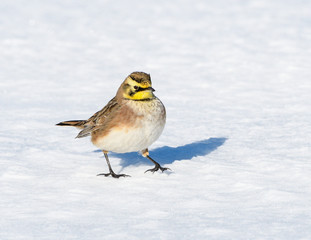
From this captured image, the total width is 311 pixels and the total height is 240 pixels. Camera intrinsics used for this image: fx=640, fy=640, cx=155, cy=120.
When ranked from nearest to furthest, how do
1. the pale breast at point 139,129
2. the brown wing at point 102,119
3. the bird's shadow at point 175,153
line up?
the pale breast at point 139,129
the brown wing at point 102,119
the bird's shadow at point 175,153

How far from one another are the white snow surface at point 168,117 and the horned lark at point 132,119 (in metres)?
0.43

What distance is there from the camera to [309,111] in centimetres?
996

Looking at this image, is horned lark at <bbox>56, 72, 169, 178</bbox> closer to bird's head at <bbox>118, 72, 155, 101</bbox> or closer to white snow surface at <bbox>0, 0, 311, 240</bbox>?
bird's head at <bbox>118, 72, 155, 101</bbox>

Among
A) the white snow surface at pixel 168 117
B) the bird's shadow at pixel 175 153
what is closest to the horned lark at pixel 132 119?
the white snow surface at pixel 168 117

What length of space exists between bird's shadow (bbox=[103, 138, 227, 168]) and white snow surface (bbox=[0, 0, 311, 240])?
25 millimetres

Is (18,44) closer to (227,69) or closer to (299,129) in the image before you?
(227,69)

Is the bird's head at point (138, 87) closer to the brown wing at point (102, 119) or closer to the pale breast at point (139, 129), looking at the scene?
the pale breast at point (139, 129)

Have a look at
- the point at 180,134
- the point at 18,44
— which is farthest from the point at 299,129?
the point at 18,44

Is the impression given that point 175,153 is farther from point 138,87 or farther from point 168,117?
point 168,117

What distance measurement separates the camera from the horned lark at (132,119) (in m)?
6.76

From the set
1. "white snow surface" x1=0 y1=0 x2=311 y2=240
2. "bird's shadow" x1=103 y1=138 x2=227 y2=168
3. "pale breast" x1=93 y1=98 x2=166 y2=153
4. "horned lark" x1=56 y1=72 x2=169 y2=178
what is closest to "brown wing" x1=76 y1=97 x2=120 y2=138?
"horned lark" x1=56 y1=72 x2=169 y2=178

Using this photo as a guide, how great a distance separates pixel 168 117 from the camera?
9977mm

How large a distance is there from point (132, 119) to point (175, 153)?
1.54 meters

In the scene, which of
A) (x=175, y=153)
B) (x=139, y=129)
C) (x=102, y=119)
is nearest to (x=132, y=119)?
(x=139, y=129)
